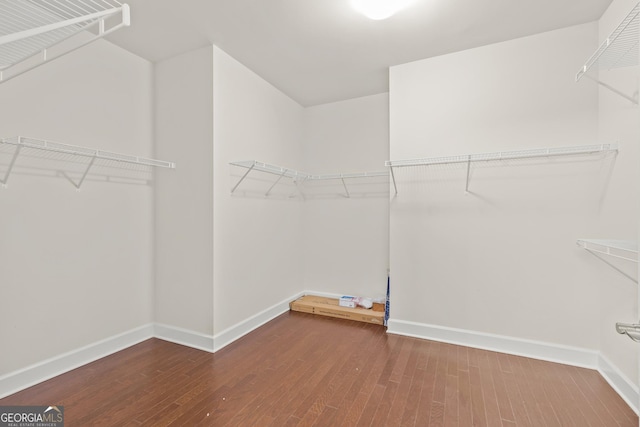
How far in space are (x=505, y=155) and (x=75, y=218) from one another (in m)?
3.45

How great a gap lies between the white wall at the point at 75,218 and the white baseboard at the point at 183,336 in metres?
0.16

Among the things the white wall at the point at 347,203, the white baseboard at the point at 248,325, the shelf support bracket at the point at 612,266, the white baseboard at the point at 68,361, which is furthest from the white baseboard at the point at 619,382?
the white baseboard at the point at 68,361

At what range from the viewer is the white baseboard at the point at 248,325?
2.62 m

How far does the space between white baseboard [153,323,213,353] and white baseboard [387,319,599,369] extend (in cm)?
170

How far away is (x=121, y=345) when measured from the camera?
2.59 metres

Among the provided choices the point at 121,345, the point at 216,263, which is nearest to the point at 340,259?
the point at 216,263

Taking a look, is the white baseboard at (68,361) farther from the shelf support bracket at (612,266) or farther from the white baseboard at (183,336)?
the shelf support bracket at (612,266)

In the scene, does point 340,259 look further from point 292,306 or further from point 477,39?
point 477,39

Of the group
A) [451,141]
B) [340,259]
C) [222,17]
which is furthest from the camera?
[340,259]

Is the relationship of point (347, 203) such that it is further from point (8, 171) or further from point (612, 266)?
point (8, 171)

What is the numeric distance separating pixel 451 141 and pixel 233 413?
2.73 meters

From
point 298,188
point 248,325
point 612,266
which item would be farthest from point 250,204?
point 612,266

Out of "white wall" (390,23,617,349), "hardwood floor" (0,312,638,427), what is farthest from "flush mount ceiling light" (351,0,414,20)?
"hardwood floor" (0,312,638,427)

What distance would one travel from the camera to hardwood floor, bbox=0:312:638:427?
1.74 m
